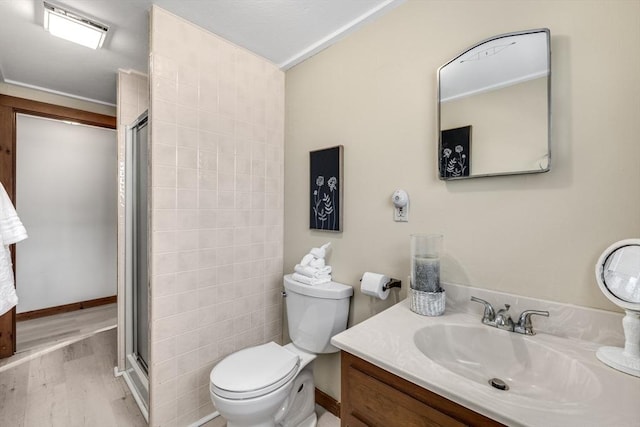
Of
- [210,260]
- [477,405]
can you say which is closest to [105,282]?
[210,260]

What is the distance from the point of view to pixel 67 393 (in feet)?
6.01

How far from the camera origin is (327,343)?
155 cm

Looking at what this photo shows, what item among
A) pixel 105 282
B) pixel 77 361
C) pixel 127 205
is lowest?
pixel 77 361

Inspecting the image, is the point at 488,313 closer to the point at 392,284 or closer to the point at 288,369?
the point at 392,284

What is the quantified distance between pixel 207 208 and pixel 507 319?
1.56 meters

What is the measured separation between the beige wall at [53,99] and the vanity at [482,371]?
3387 millimetres

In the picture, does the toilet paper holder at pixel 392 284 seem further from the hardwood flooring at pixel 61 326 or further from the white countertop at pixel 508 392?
the hardwood flooring at pixel 61 326

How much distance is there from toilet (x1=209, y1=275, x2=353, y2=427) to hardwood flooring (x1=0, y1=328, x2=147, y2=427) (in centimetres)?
79

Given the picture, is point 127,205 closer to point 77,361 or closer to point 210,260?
point 210,260

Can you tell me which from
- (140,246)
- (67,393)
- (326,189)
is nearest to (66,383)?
(67,393)

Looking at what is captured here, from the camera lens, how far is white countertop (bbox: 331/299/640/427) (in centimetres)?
58

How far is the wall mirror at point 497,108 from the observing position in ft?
3.26

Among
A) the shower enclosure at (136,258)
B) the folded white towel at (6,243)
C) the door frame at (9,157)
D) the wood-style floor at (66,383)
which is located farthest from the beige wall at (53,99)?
the wood-style floor at (66,383)

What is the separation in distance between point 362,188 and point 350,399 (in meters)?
1.01
